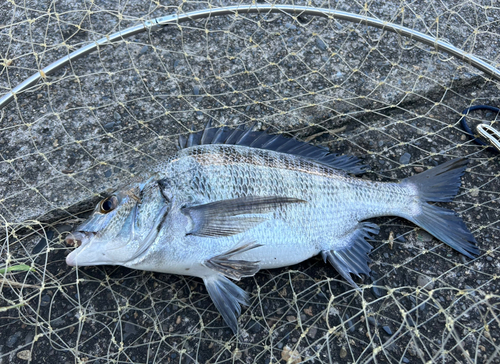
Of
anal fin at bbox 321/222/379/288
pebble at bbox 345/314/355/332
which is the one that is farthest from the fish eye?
pebble at bbox 345/314/355/332

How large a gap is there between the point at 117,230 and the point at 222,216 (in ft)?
1.73

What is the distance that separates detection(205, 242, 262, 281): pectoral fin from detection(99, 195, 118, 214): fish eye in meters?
0.56

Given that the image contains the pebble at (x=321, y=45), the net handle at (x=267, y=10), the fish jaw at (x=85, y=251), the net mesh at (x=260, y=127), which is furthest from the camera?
the pebble at (x=321, y=45)

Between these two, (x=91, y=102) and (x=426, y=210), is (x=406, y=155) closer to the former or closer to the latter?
(x=426, y=210)

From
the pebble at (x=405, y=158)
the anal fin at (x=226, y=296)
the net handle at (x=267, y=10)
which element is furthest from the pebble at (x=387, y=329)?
the net handle at (x=267, y=10)

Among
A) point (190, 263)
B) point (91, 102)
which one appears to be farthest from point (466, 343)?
point (91, 102)

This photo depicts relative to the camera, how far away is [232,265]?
1706 millimetres

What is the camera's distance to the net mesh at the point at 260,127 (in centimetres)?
182

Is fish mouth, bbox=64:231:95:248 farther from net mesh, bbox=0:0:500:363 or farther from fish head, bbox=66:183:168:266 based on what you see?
net mesh, bbox=0:0:500:363

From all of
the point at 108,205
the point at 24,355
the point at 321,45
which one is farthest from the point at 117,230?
the point at 321,45

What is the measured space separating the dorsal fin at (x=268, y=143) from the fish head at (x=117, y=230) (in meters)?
0.43

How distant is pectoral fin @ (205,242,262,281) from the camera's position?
1.70 metres

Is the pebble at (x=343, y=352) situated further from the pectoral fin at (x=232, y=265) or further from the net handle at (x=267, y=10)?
the net handle at (x=267, y=10)

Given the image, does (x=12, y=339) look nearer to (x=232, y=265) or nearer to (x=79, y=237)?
(x=79, y=237)
